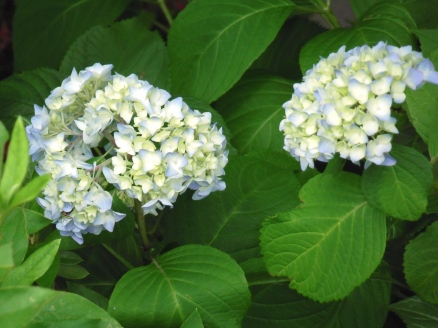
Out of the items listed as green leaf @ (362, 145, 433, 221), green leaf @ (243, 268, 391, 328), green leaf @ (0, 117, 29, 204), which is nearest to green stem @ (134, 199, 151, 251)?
green leaf @ (243, 268, 391, 328)

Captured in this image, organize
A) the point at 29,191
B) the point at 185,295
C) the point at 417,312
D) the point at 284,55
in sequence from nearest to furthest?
the point at 29,191 → the point at 185,295 → the point at 417,312 → the point at 284,55

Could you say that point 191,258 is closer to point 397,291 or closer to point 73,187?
point 73,187

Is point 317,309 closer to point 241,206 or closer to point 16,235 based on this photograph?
point 241,206

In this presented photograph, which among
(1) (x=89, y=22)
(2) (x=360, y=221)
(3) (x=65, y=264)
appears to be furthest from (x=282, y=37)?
(3) (x=65, y=264)

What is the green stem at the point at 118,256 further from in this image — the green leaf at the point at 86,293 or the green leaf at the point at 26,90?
the green leaf at the point at 26,90

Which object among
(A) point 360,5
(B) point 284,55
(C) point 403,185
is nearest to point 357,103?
(C) point 403,185

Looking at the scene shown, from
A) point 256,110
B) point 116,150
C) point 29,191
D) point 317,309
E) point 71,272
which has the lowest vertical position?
point 317,309

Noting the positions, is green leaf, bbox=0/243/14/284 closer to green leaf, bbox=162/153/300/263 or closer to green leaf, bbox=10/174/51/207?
green leaf, bbox=10/174/51/207
